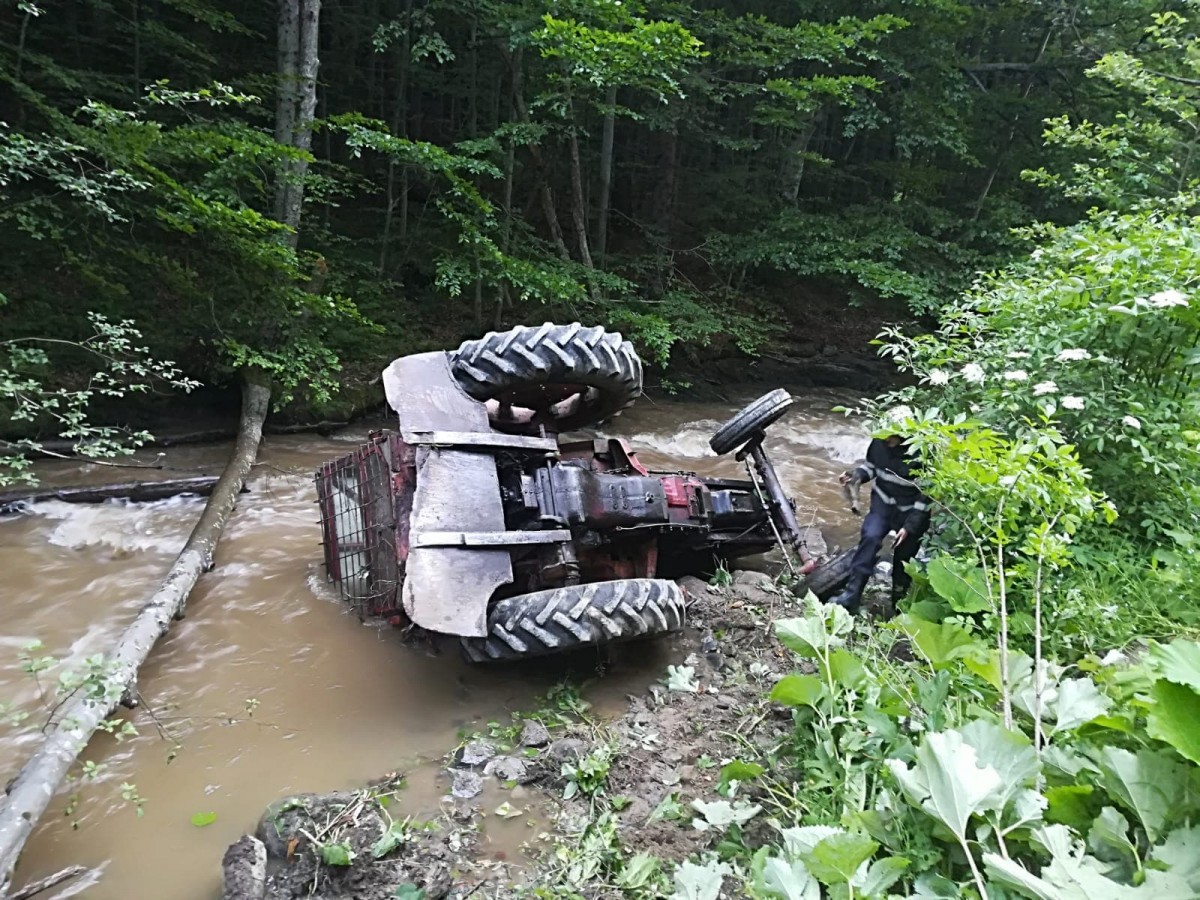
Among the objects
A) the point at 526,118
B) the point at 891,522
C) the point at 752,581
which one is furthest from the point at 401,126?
the point at 891,522

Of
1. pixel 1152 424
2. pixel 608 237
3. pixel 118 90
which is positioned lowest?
pixel 1152 424

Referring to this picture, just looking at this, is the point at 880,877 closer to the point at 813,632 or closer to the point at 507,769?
the point at 813,632

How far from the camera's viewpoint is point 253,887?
205 cm

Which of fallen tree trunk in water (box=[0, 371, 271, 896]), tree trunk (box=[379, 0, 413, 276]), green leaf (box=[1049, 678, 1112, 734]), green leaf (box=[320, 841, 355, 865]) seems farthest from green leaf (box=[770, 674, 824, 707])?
tree trunk (box=[379, 0, 413, 276])

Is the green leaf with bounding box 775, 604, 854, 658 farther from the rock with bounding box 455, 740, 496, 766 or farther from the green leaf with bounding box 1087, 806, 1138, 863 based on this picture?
the rock with bounding box 455, 740, 496, 766

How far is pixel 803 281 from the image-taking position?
1216cm

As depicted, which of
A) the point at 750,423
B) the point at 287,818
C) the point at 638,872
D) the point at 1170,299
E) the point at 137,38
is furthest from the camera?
the point at 137,38

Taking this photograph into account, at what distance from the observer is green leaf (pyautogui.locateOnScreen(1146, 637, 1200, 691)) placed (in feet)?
4.19

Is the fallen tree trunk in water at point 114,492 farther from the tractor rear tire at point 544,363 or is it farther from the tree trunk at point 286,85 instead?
the tractor rear tire at point 544,363

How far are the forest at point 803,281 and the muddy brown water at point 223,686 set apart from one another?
71 cm

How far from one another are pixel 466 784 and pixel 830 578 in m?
2.34

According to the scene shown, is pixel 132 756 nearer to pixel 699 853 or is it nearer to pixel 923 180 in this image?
pixel 699 853

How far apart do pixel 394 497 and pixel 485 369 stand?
2.58 feet

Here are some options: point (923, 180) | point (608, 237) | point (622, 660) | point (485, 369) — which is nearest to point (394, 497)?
point (485, 369)
